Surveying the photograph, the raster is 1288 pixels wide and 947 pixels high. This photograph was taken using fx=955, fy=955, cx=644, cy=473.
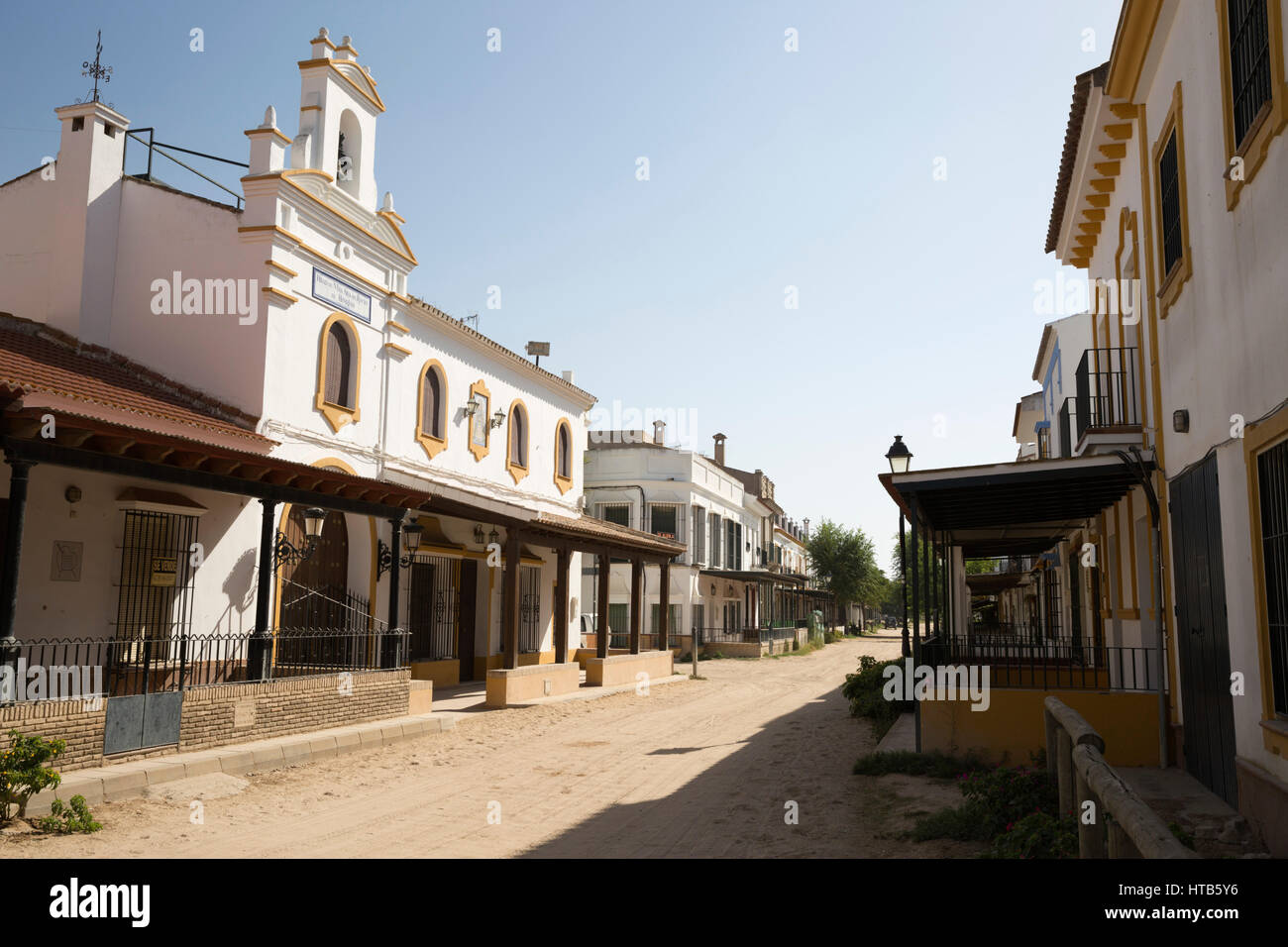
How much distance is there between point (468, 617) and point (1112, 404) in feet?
44.5

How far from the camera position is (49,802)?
7.58 metres

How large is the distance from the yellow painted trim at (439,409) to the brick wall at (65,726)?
32.4 ft

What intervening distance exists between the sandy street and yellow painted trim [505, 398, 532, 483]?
8.74 meters

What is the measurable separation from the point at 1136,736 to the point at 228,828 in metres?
8.16

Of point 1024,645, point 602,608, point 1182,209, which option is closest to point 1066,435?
point 1024,645

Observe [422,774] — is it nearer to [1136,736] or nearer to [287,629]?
[287,629]

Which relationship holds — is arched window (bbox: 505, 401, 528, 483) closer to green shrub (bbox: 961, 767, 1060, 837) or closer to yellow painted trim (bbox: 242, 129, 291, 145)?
yellow painted trim (bbox: 242, 129, 291, 145)

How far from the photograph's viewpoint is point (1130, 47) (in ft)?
29.8

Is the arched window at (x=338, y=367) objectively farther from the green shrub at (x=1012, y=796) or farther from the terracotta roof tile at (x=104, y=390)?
the green shrub at (x=1012, y=796)

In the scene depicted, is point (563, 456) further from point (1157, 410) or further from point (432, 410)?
point (1157, 410)

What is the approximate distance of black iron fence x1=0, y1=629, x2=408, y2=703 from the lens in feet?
29.8

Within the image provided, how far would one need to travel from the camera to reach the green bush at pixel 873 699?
523 inches

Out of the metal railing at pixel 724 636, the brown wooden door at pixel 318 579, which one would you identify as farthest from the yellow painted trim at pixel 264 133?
the metal railing at pixel 724 636

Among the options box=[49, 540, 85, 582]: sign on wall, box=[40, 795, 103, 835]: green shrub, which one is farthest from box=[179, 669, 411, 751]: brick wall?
box=[40, 795, 103, 835]: green shrub
